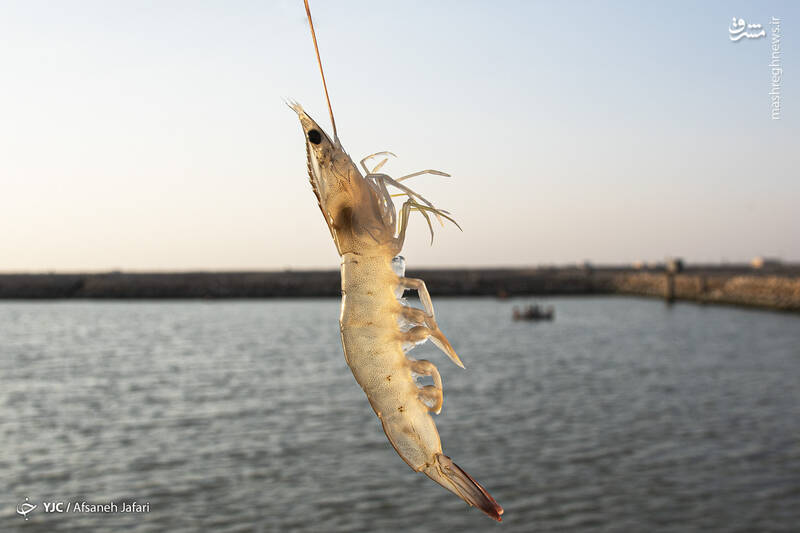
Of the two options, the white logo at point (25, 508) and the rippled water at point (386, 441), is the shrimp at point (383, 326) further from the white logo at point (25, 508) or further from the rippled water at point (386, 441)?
the white logo at point (25, 508)

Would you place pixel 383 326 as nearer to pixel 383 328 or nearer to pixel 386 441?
pixel 383 328

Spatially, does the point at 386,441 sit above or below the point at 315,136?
below

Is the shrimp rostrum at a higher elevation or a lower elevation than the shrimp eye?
lower

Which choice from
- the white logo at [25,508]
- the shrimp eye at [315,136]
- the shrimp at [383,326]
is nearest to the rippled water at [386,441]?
the white logo at [25,508]

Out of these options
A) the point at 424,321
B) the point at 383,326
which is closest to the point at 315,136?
the point at 383,326

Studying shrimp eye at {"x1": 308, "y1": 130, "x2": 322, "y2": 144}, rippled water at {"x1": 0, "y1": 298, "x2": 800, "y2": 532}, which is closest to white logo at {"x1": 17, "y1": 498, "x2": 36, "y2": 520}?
rippled water at {"x1": 0, "y1": 298, "x2": 800, "y2": 532}

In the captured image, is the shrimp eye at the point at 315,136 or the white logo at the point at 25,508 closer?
the shrimp eye at the point at 315,136

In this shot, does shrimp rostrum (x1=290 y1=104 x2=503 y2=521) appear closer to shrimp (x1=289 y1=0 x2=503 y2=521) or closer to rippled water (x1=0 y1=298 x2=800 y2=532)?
shrimp (x1=289 y1=0 x2=503 y2=521)
